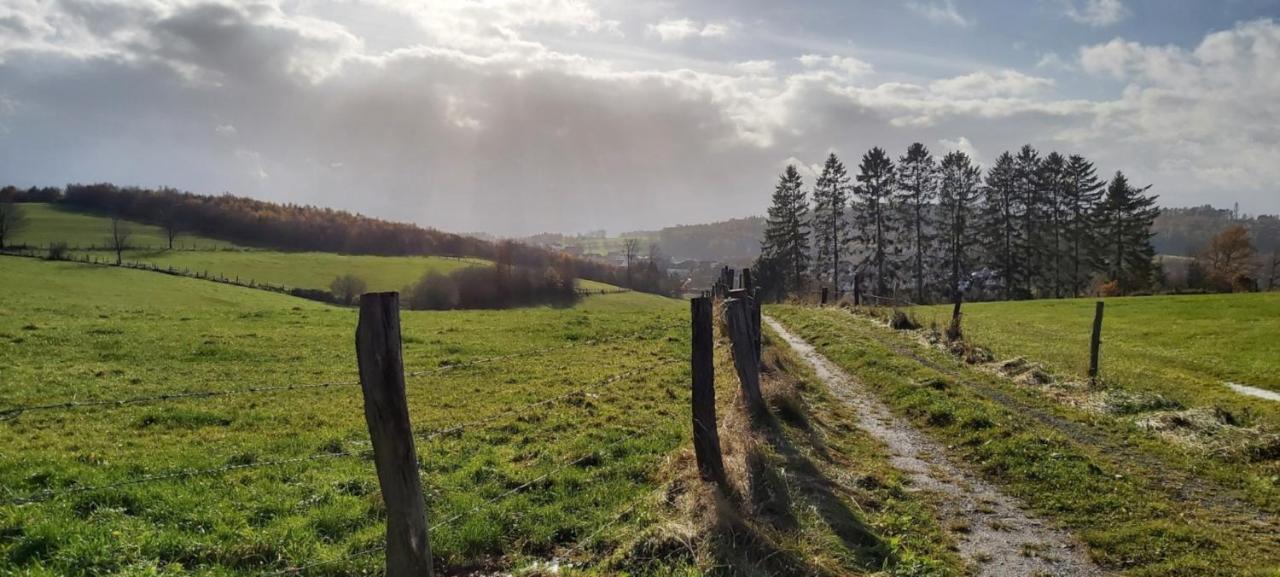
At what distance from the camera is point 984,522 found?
303 inches

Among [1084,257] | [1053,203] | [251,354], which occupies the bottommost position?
[251,354]

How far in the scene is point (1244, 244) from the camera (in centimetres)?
6775

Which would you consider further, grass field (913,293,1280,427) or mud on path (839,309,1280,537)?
grass field (913,293,1280,427)

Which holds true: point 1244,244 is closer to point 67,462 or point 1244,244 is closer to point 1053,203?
point 1053,203

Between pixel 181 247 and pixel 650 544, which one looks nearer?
pixel 650 544

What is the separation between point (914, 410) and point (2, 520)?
45.4ft

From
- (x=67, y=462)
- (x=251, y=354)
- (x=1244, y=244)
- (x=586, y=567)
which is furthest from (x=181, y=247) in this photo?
(x=1244, y=244)

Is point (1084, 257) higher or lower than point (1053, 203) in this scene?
lower

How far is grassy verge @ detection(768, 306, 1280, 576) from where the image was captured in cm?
665

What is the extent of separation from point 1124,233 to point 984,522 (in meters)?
71.6

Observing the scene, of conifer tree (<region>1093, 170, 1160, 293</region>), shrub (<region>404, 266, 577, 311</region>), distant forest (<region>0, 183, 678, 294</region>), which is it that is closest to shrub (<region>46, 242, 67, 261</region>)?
shrub (<region>404, 266, 577, 311</region>)

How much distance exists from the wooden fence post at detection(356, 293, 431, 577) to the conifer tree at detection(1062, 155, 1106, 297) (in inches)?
2962

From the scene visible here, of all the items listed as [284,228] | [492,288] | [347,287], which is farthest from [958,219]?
[284,228]

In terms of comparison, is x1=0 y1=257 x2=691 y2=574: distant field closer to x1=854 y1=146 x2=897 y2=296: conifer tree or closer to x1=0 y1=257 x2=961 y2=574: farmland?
x1=0 y1=257 x2=961 y2=574: farmland
